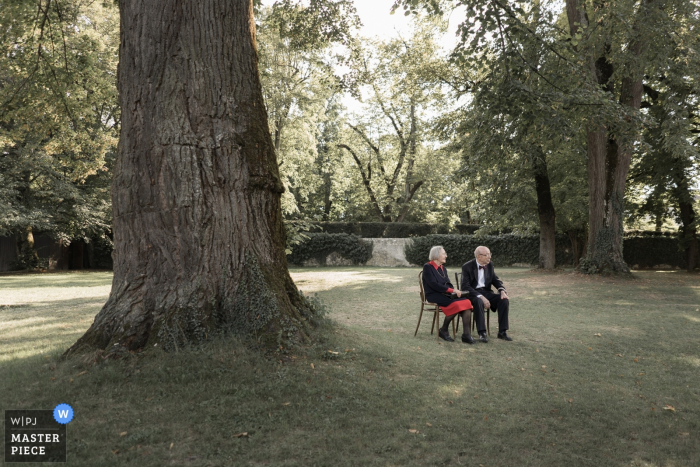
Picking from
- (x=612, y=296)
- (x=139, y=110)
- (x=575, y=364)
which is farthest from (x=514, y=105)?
(x=612, y=296)

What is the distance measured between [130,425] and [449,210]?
37816 mm

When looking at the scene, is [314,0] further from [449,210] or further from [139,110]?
[449,210]

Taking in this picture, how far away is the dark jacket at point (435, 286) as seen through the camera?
717cm

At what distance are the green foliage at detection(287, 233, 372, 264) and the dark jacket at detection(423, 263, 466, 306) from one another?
69.6ft

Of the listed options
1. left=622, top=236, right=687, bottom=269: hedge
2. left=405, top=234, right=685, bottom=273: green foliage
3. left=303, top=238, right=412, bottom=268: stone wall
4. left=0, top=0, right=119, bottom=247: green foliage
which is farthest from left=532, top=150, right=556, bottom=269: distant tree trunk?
left=0, top=0, right=119, bottom=247: green foliage

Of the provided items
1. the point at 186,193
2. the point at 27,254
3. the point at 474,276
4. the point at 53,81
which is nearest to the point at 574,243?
the point at 474,276

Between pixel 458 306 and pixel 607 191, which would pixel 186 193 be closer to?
pixel 458 306

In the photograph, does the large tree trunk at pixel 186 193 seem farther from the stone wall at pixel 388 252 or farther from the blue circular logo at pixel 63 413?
the stone wall at pixel 388 252

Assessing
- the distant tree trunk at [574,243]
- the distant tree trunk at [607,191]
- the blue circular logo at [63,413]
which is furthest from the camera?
the distant tree trunk at [574,243]

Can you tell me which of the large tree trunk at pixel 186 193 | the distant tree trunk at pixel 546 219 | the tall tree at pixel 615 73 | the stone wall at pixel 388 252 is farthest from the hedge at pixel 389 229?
the large tree trunk at pixel 186 193

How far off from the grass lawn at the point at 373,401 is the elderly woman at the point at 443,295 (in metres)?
0.37

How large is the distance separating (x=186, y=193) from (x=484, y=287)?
16.5 ft

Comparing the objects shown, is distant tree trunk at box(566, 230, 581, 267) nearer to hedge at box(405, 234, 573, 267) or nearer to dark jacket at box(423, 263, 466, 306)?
hedge at box(405, 234, 573, 267)

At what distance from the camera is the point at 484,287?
7617 millimetres
